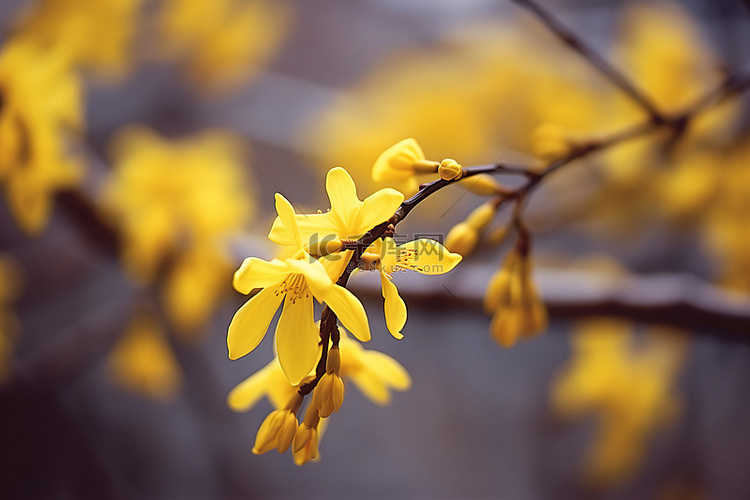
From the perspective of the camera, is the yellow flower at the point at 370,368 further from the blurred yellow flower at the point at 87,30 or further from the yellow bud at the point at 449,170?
the blurred yellow flower at the point at 87,30

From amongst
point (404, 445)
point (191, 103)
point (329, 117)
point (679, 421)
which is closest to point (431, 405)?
point (404, 445)

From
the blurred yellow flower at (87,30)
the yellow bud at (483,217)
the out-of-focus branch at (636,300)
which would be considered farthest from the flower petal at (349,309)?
the blurred yellow flower at (87,30)

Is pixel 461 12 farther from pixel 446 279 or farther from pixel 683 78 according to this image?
pixel 446 279

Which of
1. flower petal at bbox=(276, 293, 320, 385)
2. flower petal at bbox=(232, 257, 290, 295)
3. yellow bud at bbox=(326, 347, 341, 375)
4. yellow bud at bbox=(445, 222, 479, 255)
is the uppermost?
flower petal at bbox=(232, 257, 290, 295)

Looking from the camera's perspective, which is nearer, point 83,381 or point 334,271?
point 334,271

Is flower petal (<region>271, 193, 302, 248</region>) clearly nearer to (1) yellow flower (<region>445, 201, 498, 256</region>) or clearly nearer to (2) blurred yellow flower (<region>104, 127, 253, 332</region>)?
(1) yellow flower (<region>445, 201, 498, 256</region>)

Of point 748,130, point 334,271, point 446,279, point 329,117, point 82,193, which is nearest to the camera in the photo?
point 334,271

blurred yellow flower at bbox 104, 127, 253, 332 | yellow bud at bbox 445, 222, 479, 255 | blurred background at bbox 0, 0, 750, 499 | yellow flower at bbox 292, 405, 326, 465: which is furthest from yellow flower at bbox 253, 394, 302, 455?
blurred yellow flower at bbox 104, 127, 253, 332
